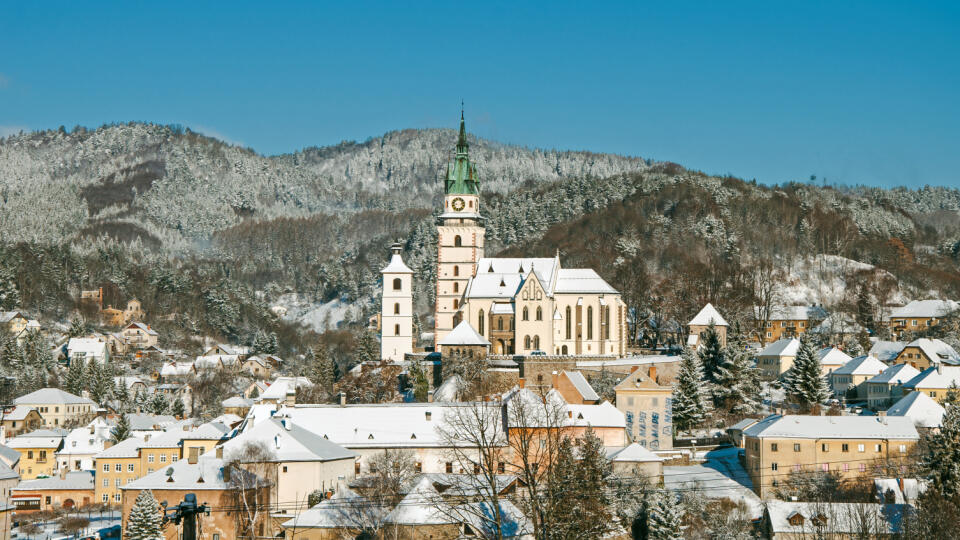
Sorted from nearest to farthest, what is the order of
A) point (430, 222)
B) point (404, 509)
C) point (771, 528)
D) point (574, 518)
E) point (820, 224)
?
point (574, 518) → point (404, 509) → point (771, 528) → point (820, 224) → point (430, 222)

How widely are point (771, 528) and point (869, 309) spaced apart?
67.1 m

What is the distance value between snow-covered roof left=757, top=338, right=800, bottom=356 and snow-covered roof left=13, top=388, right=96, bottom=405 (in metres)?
59.2

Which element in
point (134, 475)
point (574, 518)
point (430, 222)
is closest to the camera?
point (574, 518)

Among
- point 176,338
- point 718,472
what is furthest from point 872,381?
point 176,338

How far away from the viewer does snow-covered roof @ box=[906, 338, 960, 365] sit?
87.1 m

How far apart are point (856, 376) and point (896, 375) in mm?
6200

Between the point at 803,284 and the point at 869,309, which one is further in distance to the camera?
the point at 803,284

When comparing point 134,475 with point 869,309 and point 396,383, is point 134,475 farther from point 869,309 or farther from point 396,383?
point 869,309

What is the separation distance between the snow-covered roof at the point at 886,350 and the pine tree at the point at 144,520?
63697mm

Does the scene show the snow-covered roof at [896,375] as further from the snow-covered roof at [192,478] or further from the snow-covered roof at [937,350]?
the snow-covered roof at [192,478]

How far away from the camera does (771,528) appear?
4975cm

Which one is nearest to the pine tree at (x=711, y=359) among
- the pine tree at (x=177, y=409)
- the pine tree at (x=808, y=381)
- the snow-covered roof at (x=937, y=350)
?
the pine tree at (x=808, y=381)

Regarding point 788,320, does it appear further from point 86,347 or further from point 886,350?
point 86,347

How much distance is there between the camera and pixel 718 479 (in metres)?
60.4
